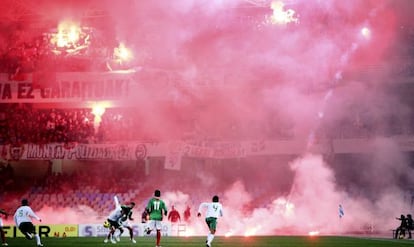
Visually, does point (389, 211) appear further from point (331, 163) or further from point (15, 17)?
point (15, 17)

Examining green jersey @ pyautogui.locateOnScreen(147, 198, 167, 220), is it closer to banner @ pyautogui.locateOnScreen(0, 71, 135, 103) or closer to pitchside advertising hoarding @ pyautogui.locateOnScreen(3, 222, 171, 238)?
pitchside advertising hoarding @ pyautogui.locateOnScreen(3, 222, 171, 238)

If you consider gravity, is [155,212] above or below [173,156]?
below

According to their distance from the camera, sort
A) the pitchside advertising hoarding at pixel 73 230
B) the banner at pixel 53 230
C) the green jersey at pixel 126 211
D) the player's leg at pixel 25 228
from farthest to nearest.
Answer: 1. the pitchside advertising hoarding at pixel 73 230
2. the banner at pixel 53 230
3. the green jersey at pixel 126 211
4. the player's leg at pixel 25 228

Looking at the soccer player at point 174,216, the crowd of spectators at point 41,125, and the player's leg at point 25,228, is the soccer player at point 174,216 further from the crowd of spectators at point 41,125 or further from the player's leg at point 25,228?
the player's leg at point 25,228

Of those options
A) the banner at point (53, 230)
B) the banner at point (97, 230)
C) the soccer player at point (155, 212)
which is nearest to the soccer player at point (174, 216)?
the banner at point (97, 230)

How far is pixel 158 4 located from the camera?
3134 centimetres

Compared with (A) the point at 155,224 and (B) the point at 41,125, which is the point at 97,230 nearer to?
(A) the point at 155,224

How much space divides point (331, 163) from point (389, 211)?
13.2ft

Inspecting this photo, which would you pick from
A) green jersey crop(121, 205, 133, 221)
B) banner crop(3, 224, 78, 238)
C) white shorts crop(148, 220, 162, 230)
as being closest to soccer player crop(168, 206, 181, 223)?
banner crop(3, 224, 78, 238)

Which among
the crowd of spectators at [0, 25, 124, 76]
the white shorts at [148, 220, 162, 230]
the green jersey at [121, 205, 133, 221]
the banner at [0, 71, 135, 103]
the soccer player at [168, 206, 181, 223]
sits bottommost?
the white shorts at [148, 220, 162, 230]

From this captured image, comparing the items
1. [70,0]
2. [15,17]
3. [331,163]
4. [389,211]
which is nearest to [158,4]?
[70,0]

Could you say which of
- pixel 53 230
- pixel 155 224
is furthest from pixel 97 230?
pixel 155 224

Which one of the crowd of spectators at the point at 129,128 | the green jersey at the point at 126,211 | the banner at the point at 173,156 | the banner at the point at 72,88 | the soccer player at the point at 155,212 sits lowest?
the soccer player at the point at 155,212

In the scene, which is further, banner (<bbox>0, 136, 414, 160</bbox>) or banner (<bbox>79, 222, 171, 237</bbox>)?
banner (<bbox>0, 136, 414, 160</bbox>)
